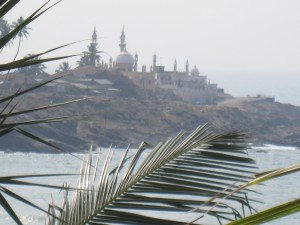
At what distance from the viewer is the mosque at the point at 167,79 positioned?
113 m

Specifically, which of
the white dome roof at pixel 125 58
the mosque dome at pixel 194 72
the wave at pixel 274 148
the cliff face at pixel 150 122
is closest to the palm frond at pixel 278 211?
the cliff face at pixel 150 122

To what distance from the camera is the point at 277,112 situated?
118 meters

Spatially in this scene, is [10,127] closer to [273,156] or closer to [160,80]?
[273,156]

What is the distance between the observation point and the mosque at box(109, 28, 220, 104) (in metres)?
113

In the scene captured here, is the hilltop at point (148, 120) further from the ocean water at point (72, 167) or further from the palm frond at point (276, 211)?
the palm frond at point (276, 211)

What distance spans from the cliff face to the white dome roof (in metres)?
6.67

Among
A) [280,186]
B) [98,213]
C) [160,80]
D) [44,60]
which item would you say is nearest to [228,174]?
[98,213]

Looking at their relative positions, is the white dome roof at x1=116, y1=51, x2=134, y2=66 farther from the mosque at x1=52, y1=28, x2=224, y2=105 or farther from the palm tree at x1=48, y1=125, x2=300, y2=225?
the palm tree at x1=48, y1=125, x2=300, y2=225

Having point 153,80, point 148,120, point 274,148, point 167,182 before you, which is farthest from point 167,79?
point 167,182

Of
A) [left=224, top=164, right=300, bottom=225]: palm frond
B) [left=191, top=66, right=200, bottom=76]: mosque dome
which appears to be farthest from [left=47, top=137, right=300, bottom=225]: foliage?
[left=191, top=66, right=200, bottom=76]: mosque dome

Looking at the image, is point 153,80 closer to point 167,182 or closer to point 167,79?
point 167,79

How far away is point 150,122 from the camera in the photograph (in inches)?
4055

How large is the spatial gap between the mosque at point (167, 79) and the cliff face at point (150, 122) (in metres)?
3.20

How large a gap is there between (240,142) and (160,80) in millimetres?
115005
